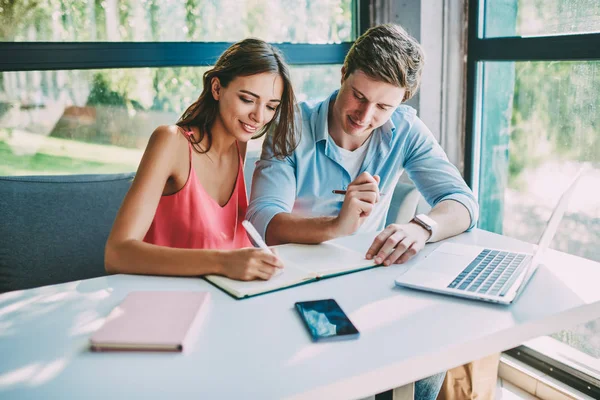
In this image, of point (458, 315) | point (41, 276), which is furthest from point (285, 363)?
point (41, 276)

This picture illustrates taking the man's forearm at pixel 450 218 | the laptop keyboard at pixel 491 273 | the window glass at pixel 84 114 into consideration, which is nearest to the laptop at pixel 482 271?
the laptop keyboard at pixel 491 273

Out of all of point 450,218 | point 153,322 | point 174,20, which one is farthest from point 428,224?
point 174,20

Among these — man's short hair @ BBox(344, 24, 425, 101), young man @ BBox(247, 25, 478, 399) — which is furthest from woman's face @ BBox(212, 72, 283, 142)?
man's short hair @ BBox(344, 24, 425, 101)

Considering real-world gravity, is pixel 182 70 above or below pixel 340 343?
above

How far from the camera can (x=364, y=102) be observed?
156 centimetres

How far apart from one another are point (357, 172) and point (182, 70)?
3.52ft

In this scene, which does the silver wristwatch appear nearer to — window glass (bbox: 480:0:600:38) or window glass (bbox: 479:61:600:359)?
window glass (bbox: 479:61:600:359)

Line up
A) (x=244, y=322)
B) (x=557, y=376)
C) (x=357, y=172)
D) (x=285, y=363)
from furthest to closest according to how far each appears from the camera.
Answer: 1. (x=557, y=376)
2. (x=357, y=172)
3. (x=244, y=322)
4. (x=285, y=363)

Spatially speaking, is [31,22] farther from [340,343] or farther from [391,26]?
[340,343]

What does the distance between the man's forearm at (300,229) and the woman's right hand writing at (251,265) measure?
0.75 feet

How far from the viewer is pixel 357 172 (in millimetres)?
1741

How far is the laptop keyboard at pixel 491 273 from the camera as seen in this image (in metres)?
1.08

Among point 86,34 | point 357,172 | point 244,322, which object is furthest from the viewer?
point 86,34

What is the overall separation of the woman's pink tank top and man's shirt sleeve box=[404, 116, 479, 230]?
60 centimetres
